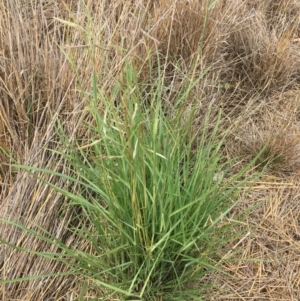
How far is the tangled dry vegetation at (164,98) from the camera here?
4.40ft

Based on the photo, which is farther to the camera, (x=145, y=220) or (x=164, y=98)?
(x=164, y=98)

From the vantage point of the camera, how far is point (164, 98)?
1.61 meters

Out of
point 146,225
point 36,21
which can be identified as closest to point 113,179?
point 146,225

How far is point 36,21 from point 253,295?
4.06ft

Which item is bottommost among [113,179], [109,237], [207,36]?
[109,237]

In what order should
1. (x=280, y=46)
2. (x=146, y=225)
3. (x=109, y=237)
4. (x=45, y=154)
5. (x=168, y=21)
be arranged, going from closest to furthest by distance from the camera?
(x=146, y=225)
(x=109, y=237)
(x=45, y=154)
(x=168, y=21)
(x=280, y=46)

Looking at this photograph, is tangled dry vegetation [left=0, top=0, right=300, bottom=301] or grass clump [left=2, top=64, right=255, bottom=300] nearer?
grass clump [left=2, top=64, right=255, bottom=300]

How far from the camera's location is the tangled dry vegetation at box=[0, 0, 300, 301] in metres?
1.34

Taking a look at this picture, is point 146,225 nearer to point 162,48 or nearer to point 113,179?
point 113,179

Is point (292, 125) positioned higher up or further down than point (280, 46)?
further down

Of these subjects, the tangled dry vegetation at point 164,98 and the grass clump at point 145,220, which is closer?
the grass clump at point 145,220

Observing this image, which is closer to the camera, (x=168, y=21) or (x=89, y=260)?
(x=89, y=260)

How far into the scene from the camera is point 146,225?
112 centimetres

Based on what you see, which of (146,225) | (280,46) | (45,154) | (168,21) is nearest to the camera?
(146,225)
